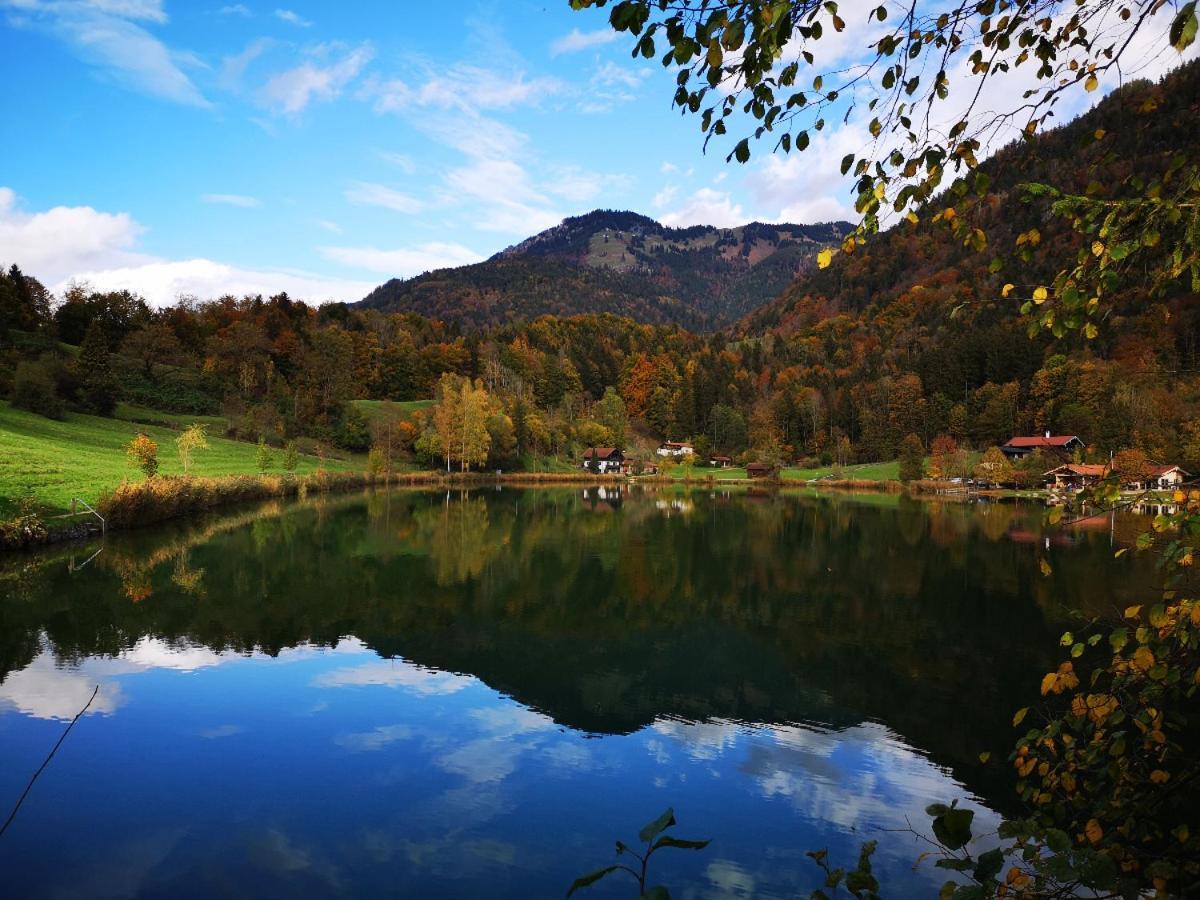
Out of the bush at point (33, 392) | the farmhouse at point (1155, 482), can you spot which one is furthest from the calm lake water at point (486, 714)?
the bush at point (33, 392)

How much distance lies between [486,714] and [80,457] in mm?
34818

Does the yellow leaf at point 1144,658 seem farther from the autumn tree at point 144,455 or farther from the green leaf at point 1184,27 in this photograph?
the autumn tree at point 144,455

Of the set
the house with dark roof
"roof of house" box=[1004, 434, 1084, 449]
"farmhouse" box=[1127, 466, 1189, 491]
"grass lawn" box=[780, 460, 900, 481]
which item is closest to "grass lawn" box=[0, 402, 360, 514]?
"farmhouse" box=[1127, 466, 1189, 491]

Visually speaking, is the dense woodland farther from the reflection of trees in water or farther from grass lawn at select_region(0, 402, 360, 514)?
the reflection of trees in water

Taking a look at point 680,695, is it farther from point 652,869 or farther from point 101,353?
point 101,353

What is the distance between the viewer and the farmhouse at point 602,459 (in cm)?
10275

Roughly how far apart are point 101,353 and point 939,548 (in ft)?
211

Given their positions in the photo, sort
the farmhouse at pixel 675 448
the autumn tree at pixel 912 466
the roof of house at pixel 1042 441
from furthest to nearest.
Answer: the farmhouse at pixel 675 448
the roof of house at pixel 1042 441
the autumn tree at pixel 912 466

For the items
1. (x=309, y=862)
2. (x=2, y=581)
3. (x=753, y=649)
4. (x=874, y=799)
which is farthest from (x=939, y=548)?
(x=2, y=581)

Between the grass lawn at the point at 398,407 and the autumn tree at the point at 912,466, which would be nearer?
the autumn tree at the point at 912,466

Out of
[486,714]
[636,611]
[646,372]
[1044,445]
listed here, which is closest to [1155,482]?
[486,714]

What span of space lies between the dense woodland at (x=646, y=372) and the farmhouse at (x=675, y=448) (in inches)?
112

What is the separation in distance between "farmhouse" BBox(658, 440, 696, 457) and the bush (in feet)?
288

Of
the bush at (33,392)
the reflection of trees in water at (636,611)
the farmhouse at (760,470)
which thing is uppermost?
the bush at (33,392)
